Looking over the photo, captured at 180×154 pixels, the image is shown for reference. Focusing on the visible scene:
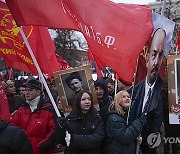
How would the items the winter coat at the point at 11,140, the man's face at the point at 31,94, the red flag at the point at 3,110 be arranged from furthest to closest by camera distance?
the man's face at the point at 31,94 < the red flag at the point at 3,110 < the winter coat at the point at 11,140

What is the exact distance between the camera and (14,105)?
241 inches

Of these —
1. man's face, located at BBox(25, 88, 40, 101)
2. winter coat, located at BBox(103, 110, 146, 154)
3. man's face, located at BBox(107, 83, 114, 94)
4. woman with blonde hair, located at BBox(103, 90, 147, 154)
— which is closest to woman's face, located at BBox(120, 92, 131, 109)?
woman with blonde hair, located at BBox(103, 90, 147, 154)

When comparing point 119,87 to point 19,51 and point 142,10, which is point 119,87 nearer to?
point 19,51

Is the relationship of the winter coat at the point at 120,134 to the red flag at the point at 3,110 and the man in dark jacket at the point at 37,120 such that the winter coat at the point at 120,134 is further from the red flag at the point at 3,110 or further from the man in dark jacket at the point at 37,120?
the red flag at the point at 3,110

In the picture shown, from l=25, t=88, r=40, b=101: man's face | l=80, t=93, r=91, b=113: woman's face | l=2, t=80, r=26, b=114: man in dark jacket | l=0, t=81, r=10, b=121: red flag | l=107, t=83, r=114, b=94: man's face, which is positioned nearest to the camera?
l=0, t=81, r=10, b=121: red flag

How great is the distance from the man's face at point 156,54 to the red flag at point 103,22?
Answer: 10 cm

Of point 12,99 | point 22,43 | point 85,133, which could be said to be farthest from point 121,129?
point 12,99

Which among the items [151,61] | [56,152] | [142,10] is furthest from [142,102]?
[56,152]

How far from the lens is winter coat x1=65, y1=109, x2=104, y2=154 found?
386 cm

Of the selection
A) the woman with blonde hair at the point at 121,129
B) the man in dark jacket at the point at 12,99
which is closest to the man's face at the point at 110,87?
the man in dark jacket at the point at 12,99

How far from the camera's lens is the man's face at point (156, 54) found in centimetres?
379

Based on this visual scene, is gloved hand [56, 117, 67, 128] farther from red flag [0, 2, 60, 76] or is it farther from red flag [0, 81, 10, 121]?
red flag [0, 2, 60, 76]

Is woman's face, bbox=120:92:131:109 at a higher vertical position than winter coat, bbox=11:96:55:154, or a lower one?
higher

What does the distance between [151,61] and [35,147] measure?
168 centimetres
